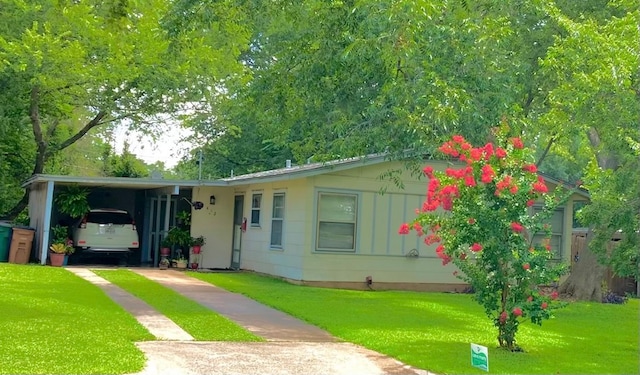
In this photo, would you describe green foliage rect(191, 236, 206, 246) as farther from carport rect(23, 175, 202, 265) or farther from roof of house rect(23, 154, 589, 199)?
roof of house rect(23, 154, 589, 199)

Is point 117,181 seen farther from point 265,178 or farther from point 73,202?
point 265,178

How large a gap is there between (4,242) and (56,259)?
1.60m

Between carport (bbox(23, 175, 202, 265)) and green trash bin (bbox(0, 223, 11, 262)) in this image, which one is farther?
green trash bin (bbox(0, 223, 11, 262))

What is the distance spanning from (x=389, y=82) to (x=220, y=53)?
1227 cm

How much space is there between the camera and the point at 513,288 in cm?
975

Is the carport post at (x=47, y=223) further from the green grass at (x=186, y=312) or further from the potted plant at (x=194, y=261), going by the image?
the potted plant at (x=194, y=261)

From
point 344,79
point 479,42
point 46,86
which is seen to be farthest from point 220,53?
point 479,42

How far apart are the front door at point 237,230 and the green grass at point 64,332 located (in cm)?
688

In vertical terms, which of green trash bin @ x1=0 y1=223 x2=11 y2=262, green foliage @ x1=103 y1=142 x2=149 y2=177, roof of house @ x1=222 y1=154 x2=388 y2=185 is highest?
green foliage @ x1=103 y1=142 x2=149 y2=177

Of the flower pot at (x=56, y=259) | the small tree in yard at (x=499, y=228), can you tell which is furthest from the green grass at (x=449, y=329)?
the flower pot at (x=56, y=259)

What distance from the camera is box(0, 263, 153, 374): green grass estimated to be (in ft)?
24.4

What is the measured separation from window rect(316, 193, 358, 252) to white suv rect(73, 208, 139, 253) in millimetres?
6341

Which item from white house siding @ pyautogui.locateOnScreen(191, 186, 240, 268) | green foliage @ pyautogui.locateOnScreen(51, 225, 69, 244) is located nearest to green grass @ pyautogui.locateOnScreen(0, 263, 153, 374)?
green foliage @ pyautogui.locateOnScreen(51, 225, 69, 244)

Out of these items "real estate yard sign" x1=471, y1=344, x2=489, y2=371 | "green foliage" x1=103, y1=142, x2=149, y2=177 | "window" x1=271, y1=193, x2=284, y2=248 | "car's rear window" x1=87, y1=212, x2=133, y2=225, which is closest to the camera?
"real estate yard sign" x1=471, y1=344, x2=489, y2=371
